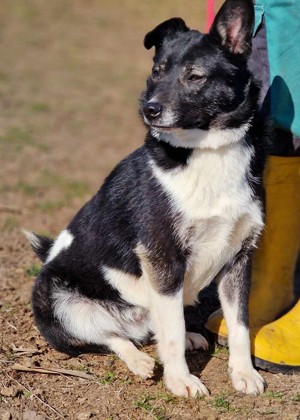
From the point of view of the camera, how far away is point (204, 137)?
357 cm

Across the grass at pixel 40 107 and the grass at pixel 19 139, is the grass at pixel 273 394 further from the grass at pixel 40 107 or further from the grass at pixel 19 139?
the grass at pixel 40 107

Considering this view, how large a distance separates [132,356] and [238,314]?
58 cm

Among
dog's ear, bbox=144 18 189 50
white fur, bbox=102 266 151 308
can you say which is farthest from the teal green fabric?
white fur, bbox=102 266 151 308

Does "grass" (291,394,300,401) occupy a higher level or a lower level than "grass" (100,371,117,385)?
lower

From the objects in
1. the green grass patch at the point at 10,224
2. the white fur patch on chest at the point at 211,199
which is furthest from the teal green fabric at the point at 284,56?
the green grass patch at the point at 10,224

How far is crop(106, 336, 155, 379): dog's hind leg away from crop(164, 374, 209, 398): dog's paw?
0.49 feet

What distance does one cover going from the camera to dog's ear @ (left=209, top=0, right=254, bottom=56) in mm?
3514

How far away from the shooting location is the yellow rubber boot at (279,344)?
156 inches

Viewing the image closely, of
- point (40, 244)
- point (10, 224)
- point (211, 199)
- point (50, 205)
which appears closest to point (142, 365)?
point (211, 199)

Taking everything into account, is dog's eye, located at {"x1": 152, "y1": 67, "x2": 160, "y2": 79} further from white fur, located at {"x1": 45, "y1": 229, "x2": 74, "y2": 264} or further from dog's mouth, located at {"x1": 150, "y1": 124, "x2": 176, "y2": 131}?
white fur, located at {"x1": 45, "y1": 229, "x2": 74, "y2": 264}

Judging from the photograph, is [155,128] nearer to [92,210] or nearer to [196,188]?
[196,188]

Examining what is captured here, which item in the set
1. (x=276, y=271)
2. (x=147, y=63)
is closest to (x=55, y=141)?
(x=147, y=63)

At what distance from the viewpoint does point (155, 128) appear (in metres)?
3.49

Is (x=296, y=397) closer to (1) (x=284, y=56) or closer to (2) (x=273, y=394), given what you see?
(2) (x=273, y=394)
